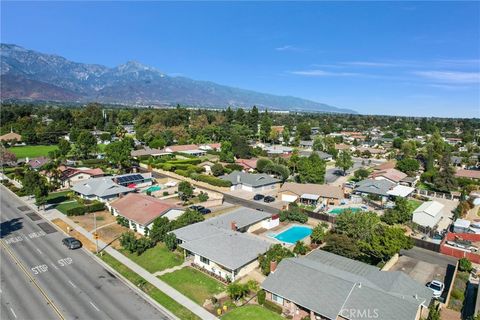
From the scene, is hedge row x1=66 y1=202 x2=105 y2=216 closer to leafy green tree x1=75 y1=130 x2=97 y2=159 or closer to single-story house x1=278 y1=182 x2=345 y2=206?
single-story house x1=278 y1=182 x2=345 y2=206

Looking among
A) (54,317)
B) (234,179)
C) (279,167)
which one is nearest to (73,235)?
(54,317)

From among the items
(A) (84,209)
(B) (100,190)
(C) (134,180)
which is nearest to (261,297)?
(A) (84,209)

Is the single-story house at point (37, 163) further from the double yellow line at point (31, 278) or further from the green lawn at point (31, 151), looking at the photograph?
the double yellow line at point (31, 278)

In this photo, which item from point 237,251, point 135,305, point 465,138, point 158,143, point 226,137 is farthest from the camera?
point 465,138

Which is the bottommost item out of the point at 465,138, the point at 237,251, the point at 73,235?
the point at 73,235

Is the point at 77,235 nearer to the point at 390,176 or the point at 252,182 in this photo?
the point at 252,182

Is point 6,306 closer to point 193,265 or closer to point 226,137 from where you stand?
point 193,265

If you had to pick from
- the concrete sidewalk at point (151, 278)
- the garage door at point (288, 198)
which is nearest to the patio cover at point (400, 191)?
the garage door at point (288, 198)
